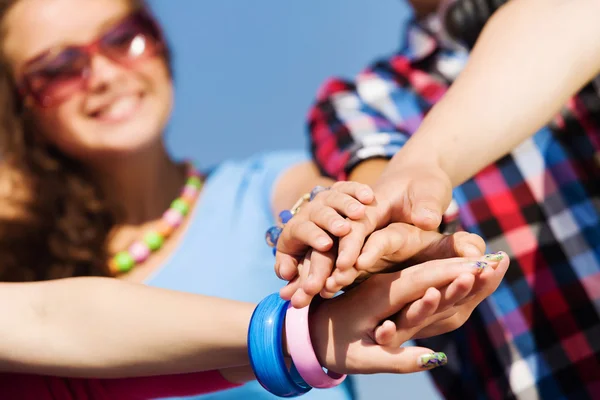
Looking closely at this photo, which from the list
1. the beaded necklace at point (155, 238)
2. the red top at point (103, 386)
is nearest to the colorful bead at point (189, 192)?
the beaded necklace at point (155, 238)

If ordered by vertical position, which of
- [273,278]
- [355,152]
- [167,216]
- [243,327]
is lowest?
[243,327]

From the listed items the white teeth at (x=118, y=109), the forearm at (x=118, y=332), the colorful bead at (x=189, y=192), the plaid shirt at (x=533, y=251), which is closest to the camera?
the forearm at (x=118, y=332)

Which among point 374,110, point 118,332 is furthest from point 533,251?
point 118,332

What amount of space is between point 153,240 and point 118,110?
24 centimetres

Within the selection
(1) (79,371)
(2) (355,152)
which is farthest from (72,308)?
(2) (355,152)

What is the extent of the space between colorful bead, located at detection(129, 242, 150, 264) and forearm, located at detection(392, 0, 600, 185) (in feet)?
2.04

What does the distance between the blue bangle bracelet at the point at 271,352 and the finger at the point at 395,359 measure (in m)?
0.06

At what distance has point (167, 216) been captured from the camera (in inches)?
45.0

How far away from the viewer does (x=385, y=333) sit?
0.49 meters

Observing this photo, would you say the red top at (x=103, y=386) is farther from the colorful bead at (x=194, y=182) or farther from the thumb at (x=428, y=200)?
the colorful bead at (x=194, y=182)

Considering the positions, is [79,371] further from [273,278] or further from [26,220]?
[26,220]

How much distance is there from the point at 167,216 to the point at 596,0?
785 millimetres

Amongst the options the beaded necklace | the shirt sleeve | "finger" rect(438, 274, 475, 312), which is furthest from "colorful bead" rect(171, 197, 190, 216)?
"finger" rect(438, 274, 475, 312)

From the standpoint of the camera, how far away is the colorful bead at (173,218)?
1.14m
